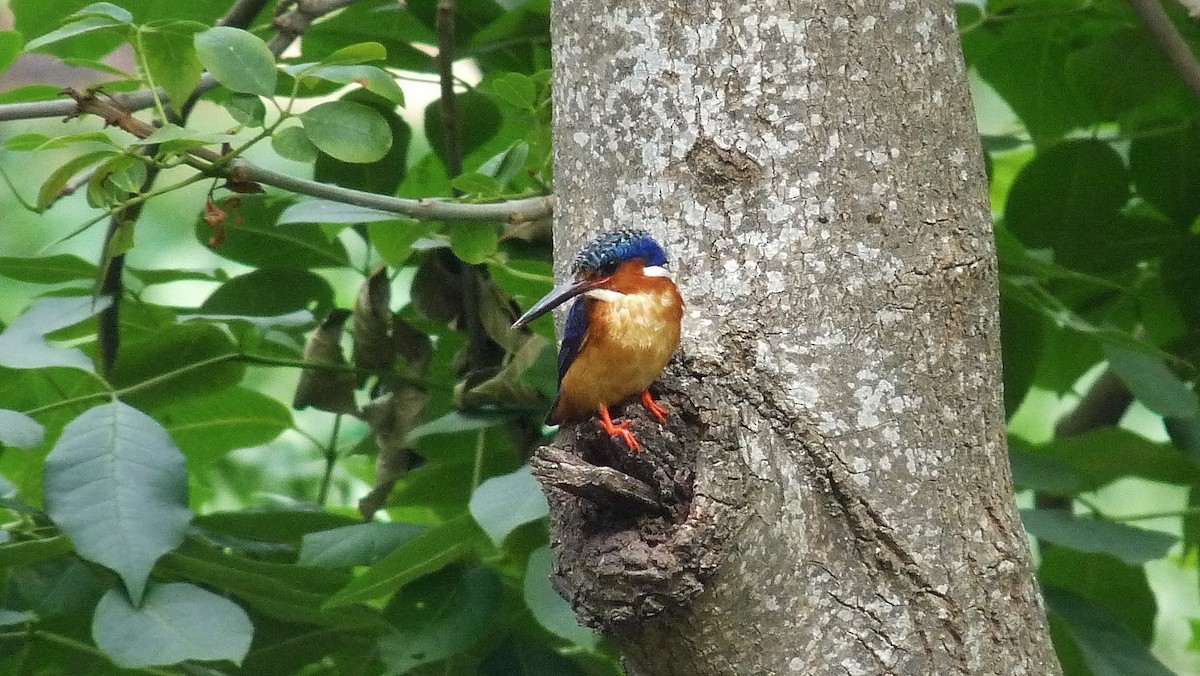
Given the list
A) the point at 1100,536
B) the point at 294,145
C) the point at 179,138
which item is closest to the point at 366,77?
the point at 294,145

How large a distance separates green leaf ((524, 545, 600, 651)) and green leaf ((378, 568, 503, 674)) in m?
0.16

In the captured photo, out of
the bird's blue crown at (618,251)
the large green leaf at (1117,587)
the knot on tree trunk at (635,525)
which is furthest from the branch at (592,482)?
the large green leaf at (1117,587)

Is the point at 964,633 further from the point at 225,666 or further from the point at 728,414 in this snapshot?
the point at 225,666

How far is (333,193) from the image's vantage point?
195cm

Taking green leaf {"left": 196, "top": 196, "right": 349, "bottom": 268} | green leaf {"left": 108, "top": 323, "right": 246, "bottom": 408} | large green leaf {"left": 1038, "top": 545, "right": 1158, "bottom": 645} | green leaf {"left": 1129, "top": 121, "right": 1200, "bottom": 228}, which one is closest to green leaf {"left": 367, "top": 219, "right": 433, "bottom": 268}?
green leaf {"left": 196, "top": 196, "right": 349, "bottom": 268}

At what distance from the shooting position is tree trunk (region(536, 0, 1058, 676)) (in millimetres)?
1528

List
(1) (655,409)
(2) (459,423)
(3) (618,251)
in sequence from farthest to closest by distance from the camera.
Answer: (2) (459,423) → (3) (618,251) → (1) (655,409)

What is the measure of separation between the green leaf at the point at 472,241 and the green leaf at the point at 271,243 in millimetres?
545

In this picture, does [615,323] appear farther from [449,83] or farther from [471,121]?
[471,121]

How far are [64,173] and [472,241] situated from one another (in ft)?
2.11

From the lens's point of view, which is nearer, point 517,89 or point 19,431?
point 19,431

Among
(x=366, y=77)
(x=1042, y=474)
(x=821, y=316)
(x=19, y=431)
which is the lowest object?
(x=1042, y=474)

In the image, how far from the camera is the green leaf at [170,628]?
174 cm

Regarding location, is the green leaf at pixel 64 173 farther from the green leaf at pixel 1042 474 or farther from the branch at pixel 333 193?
the green leaf at pixel 1042 474
